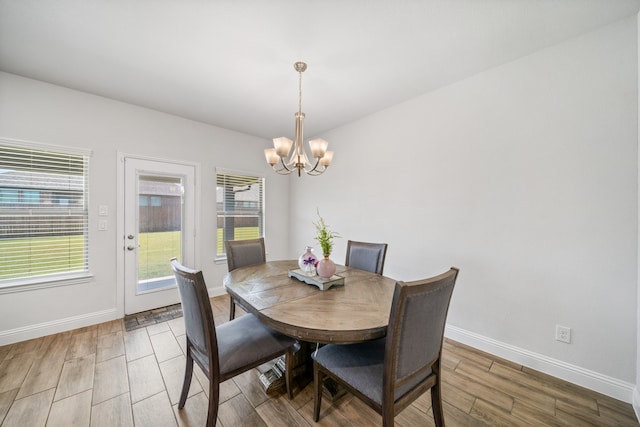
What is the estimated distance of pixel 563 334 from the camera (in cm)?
184

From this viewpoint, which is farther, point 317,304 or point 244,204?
point 244,204

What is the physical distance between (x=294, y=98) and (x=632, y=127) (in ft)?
9.12

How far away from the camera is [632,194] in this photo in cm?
160

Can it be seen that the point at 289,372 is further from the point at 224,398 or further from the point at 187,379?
the point at 187,379

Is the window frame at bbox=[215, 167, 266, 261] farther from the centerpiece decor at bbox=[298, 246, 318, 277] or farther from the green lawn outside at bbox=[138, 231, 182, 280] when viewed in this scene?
the centerpiece decor at bbox=[298, 246, 318, 277]

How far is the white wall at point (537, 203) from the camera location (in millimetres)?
1653

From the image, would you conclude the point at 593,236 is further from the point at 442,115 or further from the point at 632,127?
the point at 442,115

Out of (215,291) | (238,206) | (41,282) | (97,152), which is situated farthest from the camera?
(238,206)

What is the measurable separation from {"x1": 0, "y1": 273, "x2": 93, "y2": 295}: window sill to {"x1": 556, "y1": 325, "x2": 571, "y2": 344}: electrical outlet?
4.51 meters

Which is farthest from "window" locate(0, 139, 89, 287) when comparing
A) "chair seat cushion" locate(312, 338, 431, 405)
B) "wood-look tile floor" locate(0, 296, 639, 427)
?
"chair seat cushion" locate(312, 338, 431, 405)

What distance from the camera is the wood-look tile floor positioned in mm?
1467

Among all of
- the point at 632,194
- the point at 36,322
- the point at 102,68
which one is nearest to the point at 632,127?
the point at 632,194

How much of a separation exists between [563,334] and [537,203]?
103 cm

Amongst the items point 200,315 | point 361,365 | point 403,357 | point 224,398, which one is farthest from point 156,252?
point 403,357
